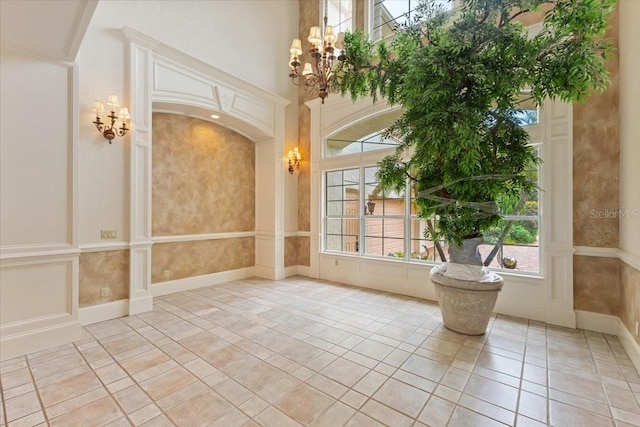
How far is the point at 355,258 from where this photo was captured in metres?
5.42

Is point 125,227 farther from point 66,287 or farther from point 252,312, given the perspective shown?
point 252,312

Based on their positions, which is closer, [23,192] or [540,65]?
[540,65]

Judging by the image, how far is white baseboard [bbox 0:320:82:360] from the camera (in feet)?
8.84

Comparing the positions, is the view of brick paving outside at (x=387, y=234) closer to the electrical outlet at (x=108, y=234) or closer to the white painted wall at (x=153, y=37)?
the white painted wall at (x=153, y=37)

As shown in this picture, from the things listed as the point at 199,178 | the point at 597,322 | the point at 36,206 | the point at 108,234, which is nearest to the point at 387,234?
the point at 597,322

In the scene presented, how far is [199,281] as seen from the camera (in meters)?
5.13

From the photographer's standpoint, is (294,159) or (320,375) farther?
(294,159)

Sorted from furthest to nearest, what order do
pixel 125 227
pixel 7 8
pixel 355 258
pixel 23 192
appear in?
1. pixel 355 258
2. pixel 125 227
3. pixel 23 192
4. pixel 7 8

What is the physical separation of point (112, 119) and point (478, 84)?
4.25 m

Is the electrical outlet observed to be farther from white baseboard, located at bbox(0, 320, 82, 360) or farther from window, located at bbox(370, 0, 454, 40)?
window, located at bbox(370, 0, 454, 40)

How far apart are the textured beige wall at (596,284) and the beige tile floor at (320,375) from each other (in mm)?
335

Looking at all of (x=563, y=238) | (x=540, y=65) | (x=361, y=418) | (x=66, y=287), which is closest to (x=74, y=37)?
(x=66, y=287)

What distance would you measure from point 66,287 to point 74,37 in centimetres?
252

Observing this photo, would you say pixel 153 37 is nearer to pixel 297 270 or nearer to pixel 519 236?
pixel 297 270
